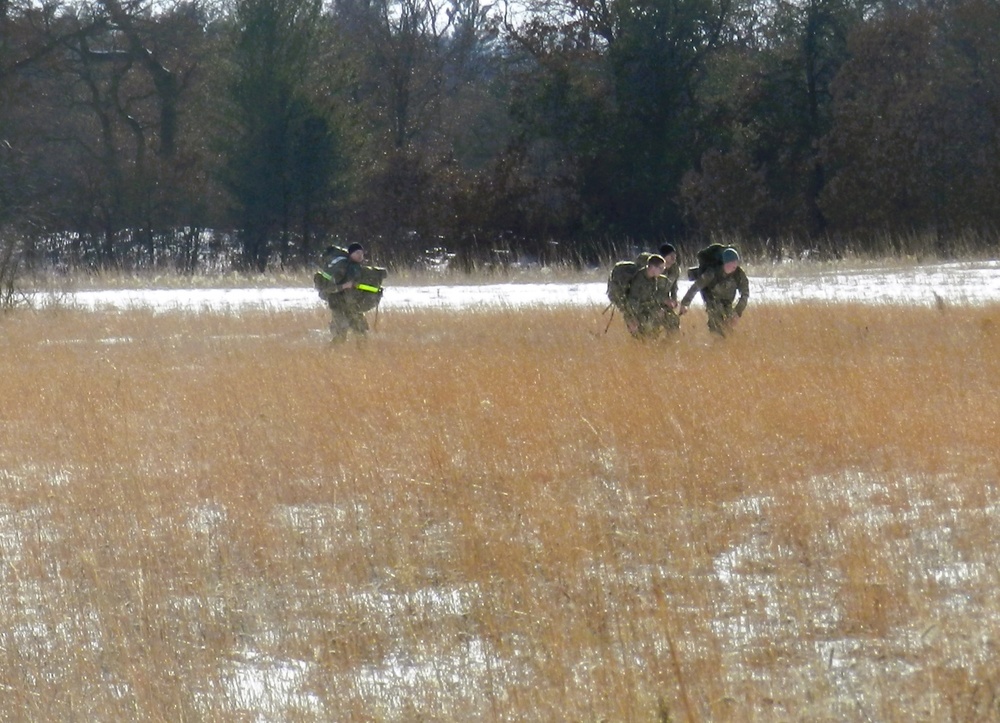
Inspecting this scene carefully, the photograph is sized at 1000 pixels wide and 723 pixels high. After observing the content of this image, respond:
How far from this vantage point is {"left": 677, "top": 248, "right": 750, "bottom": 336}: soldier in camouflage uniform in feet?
Result: 41.3

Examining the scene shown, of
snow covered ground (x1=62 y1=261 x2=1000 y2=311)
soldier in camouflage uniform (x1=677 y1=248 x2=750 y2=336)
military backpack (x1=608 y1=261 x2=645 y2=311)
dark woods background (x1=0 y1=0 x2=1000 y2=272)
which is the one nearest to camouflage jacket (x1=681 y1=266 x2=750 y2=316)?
soldier in camouflage uniform (x1=677 y1=248 x2=750 y2=336)

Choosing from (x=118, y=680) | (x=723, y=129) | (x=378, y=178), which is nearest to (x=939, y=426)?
(x=118, y=680)

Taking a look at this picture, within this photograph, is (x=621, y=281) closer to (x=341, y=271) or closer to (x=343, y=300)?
(x=341, y=271)

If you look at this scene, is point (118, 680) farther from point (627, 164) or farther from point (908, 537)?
point (627, 164)

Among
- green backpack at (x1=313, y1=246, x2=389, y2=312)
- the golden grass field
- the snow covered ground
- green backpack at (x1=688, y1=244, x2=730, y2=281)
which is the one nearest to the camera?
the golden grass field

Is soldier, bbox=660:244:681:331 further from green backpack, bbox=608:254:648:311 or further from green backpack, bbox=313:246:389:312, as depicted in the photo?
green backpack, bbox=313:246:389:312

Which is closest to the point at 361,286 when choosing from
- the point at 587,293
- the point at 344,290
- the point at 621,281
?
the point at 344,290

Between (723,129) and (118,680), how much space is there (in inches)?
1295

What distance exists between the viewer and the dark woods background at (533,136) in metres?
33.0

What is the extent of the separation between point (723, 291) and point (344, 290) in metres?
3.78

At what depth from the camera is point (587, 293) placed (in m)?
22.5

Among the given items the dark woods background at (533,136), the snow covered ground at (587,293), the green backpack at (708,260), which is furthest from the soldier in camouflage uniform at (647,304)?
the dark woods background at (533,136)

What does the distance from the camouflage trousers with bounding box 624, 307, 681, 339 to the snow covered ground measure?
5474 millimetres

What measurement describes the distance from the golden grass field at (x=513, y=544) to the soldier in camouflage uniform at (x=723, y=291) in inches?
34.3
